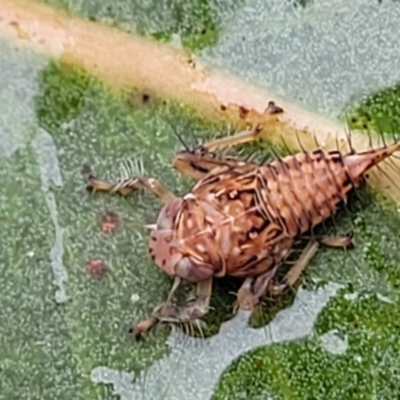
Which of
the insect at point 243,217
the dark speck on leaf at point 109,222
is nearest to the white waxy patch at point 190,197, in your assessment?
the insect at point 243,217

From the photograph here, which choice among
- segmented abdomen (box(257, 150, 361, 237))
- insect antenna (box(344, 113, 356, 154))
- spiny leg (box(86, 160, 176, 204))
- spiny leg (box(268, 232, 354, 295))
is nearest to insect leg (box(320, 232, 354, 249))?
spiny leg (box(268, 232, 354, 295))

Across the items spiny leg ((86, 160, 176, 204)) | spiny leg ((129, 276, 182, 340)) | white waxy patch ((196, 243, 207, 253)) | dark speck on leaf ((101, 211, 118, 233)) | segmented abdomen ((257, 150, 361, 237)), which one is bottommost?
spiny leg ((129, 276, 182, 340))

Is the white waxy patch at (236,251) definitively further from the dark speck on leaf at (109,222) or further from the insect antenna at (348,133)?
the insect antenna at (348,133)

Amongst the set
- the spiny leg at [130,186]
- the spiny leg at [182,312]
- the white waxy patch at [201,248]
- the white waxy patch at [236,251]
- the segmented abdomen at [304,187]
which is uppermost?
the segmented abdomen at [304,187]

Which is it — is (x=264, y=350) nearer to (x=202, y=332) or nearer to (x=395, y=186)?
(x=202, y=332)

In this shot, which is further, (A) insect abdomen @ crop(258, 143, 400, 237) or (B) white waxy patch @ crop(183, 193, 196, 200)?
(B) white waxy patch @ crop(183, 193, 196, 200)

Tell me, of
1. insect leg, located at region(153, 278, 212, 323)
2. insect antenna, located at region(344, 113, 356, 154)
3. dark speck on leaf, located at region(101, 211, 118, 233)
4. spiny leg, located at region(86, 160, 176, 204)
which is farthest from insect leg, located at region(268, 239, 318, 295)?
dark speck on leaf, located at region(101, 211, 118, 233)

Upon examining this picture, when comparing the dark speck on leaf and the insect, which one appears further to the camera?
the dark speck on leaf

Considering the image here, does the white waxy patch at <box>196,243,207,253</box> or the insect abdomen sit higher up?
the insect abdomen

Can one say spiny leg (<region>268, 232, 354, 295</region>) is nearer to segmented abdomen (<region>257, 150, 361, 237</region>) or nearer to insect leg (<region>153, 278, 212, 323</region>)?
segmented abdomen (<region>257, 150, 361, 237</region>)

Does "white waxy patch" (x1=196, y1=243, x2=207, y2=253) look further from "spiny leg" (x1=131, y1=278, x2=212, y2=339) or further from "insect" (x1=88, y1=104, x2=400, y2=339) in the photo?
"spiny leg" (x1=131, y1=278, x2=212, y2=339)
